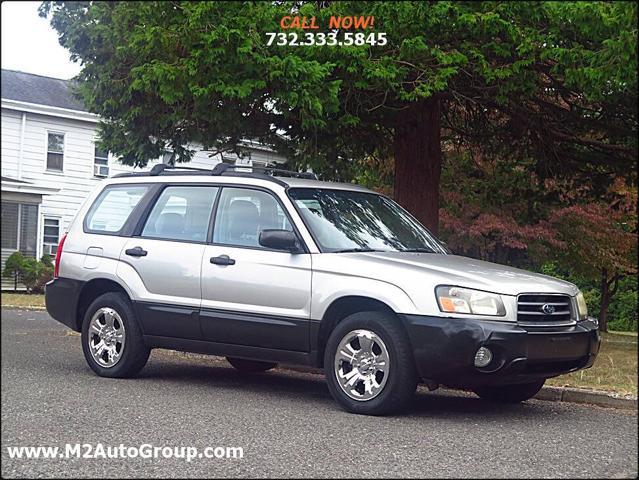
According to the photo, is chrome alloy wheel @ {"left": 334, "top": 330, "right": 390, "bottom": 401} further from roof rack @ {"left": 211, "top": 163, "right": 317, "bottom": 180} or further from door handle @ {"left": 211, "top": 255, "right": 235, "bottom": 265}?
roof rack @ {"left": 211, "top": 163, "right": 317, "bottom": 180}

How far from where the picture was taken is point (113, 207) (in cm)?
991

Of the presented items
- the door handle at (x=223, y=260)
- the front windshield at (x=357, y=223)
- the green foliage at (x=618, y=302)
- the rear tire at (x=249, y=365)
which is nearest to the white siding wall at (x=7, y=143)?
the door handle at (x=223, y=260)

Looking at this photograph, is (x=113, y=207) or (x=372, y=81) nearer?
(x=113, y=207)

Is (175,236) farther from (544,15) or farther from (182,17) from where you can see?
(544,15)

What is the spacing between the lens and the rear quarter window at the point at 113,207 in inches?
384

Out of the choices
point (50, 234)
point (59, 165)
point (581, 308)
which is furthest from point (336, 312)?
point (50, 234)

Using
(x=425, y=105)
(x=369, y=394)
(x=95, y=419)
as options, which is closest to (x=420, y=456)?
(x=369, y=394)

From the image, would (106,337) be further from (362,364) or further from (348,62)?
(348,62)

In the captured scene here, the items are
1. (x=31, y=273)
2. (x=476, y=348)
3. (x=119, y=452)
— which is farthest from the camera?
(x=31, y=273)

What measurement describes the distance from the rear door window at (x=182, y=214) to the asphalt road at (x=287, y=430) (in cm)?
141

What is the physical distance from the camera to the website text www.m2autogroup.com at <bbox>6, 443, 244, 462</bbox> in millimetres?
5773

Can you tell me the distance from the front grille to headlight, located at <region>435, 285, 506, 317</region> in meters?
0.20

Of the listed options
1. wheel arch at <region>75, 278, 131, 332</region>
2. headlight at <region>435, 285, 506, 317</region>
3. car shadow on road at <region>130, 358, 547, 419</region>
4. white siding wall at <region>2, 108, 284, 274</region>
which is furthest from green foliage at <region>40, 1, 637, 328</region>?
white siding wall at <region>2, 108, 284, 274</region>

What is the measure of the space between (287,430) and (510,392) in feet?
8.65
